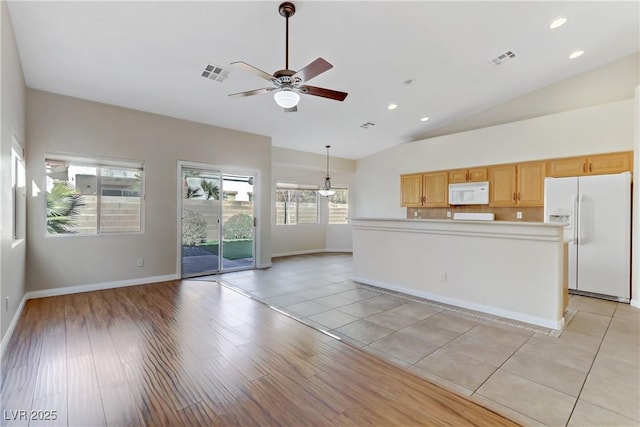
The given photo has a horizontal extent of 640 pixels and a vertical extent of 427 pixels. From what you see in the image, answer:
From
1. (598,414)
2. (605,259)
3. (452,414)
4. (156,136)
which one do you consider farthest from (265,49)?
(605,259)

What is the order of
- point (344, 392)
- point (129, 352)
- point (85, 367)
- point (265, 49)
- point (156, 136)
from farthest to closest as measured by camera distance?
point (156, 136) → point (265, 49) → point (129, 352) → point (85, 367) → point (344, 392)

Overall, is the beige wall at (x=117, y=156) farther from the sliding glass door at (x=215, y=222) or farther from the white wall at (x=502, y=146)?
the white wall at (x=502, y=146)

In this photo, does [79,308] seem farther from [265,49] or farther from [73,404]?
[265,49]

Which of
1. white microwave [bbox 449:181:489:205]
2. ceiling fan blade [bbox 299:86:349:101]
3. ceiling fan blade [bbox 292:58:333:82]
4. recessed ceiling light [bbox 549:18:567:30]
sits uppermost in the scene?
recessed ceiling light [bbox 549:18:567:30]

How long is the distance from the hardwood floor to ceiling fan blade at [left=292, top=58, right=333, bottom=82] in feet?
8.31

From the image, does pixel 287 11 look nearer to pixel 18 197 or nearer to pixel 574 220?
pixel 18 197

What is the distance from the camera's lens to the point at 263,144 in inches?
255

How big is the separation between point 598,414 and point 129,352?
3631mm

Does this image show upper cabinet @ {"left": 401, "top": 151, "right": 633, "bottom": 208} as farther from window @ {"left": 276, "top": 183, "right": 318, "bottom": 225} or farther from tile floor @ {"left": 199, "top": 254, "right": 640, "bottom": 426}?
window @ {"left": 276, "top": 183, "right": 318, "bottom": 225}

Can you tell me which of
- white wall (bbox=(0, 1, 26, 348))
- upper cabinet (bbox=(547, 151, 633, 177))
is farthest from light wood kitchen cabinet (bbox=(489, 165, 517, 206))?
white wall (bbox=(0, 1, 26, 348))

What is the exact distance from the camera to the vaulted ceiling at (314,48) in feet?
9.85

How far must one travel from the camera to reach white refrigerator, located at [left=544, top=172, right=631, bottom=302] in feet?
13.3

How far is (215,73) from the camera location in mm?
3990

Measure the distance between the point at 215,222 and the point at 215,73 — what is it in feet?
9.72
